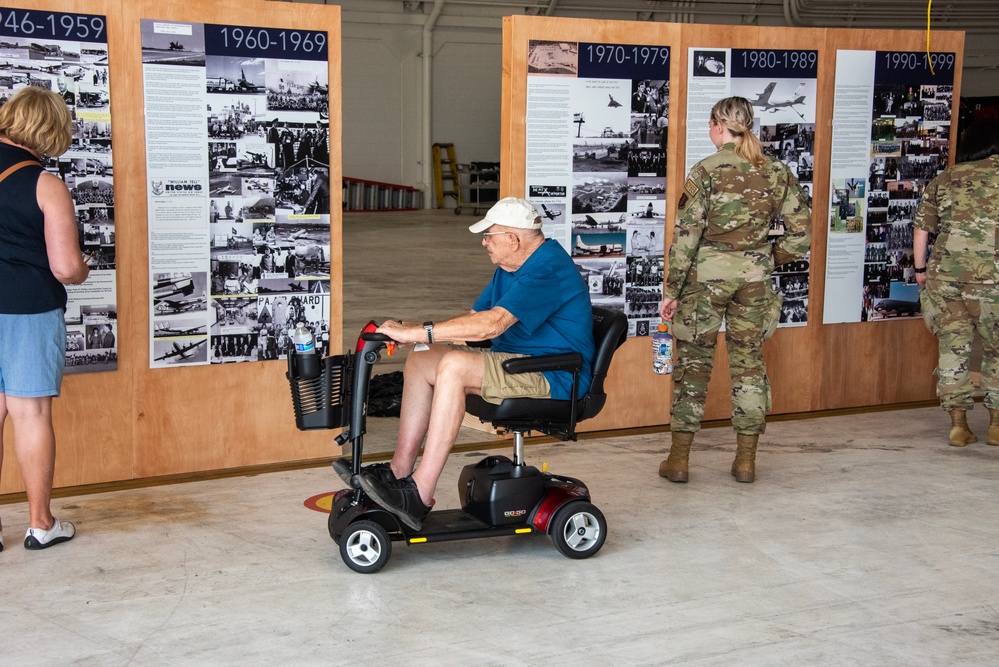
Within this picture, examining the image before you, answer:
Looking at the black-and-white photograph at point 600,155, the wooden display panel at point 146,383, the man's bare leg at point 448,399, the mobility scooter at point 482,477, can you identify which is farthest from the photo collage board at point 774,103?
the man's bare leg at point 448,399

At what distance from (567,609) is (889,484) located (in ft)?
6.37

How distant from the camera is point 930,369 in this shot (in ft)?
20.1

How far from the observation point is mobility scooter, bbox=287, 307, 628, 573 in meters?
3.36

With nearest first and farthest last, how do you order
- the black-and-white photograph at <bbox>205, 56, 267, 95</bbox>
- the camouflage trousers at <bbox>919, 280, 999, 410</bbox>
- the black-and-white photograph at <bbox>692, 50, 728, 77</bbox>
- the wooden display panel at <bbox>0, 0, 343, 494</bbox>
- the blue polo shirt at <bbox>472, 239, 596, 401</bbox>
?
the blue polo shirt at <bbox>472, 239, 596, 401</bbox>
the wooden display panel at <bbox>0, 0, 343, 494</bbox>
the black-and-white photograph at <bbox>205, 56, 267, 95</bbox>
the camouflage trousers at <bbox>919, 280, 999, 410</bbox>
the black-and-white photograph at <bbox>692, 50, 728, 77</bbox>

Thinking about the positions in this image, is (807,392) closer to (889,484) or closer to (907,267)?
(907,267)

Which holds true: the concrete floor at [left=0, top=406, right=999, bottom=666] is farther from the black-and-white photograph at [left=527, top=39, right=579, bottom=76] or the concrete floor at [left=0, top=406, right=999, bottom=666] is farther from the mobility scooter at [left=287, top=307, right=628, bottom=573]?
the black-and-white photograph at [left=527, top=39, right=579, bottom=76]

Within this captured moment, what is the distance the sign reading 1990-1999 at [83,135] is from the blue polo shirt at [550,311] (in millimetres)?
1619

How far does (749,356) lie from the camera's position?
4.55m

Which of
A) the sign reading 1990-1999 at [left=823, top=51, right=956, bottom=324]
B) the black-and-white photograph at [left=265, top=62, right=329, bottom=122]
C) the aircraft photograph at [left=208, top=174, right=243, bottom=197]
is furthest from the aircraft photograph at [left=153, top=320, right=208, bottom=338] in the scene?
the sign reading 1990-1999 at [left=823, top=51, right=956, bottom=324]

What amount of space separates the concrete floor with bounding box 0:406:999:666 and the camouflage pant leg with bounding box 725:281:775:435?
0.93ft

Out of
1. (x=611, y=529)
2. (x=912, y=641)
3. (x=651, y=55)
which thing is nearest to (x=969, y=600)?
(x=912, y=641)

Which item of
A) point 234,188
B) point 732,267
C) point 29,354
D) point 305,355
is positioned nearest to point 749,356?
point 732,267

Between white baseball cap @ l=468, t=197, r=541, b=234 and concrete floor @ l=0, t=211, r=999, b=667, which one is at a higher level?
white baseball cap @ l=468, t=197, r=541, b=234

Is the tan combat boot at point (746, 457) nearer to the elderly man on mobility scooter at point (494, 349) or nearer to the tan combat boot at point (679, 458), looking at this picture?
the tan combat boot at point (679, 458)
